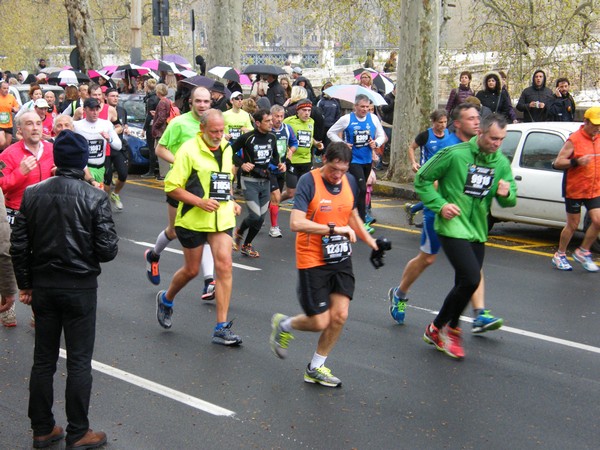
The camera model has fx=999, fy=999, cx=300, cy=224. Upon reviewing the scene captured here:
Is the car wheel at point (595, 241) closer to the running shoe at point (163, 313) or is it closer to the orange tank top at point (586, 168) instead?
the orange tank top at point (586, 168)

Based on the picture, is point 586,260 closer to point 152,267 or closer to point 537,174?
point 537,174

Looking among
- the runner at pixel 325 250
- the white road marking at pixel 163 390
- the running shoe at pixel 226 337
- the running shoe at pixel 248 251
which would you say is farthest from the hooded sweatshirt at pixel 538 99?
the white road marking at pixel 163 390

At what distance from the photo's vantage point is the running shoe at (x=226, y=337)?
26.1 feet

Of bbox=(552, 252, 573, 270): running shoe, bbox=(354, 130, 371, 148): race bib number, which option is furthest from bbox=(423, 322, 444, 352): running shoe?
bbox=(354, 130, 371, 148): race bib number

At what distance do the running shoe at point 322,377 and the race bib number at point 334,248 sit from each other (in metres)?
0.78

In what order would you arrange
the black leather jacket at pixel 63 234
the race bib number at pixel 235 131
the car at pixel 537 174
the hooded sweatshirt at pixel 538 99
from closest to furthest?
1. the black leather jacket at pixel 63 234
2. the car at pixel 537 174
3. the race bib number at pixel 235 131
4. the hooded sweatshirt at pixel 538 99

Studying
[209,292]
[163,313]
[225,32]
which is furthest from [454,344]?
[225,32]

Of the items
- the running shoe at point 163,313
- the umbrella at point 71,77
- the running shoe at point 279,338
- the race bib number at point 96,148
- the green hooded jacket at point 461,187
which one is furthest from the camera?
the umbrella at point 71,77

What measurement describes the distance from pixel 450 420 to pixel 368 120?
753 cm

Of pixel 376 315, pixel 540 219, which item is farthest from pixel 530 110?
pixel 376 315

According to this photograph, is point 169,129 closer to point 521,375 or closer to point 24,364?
point 24,364

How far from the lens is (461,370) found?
746 cm

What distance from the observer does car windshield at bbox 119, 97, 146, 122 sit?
22.0m

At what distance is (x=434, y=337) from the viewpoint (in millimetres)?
7949
